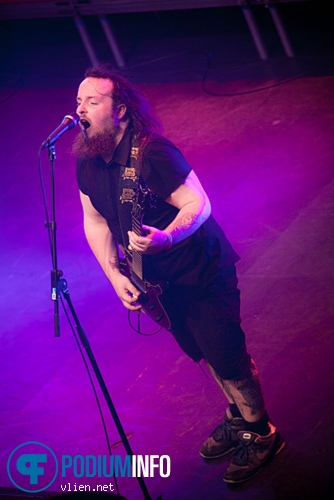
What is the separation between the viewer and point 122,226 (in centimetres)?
389

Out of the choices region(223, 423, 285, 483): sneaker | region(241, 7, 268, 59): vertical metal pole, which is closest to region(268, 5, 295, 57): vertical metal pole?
region(241, 7, 268, 59): vertical metal pole

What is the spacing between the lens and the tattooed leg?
404 centimetres

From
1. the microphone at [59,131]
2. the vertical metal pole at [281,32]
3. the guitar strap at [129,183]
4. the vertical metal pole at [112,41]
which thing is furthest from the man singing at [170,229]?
A: the vertical metal pole at [112,41]

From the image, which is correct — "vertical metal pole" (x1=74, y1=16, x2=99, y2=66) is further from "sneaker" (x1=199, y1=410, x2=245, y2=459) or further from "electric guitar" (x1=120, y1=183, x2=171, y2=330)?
"sneaker" (x1=199, y1=410, x2=245, y2=459)

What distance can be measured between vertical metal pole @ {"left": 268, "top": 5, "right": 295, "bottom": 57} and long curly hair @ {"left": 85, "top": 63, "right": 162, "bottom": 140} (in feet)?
16.6

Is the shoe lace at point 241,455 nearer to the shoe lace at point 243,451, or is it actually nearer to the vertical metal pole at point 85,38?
the shoe lace at point 243,451

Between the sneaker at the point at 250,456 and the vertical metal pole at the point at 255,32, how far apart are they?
222 inches

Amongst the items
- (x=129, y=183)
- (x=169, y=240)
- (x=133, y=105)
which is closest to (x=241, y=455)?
(x=169, y=240)

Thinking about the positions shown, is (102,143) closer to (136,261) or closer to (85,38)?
(136,261)

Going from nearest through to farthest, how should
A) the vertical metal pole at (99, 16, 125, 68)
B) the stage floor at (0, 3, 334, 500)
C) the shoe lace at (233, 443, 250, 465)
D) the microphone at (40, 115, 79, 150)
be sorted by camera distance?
the microphone at (40, 115, 79, 150)
the shoe lace at (233, 443, 250, 465)
the stage floor at (0, 3, 334, 500)
the vertical metal pole at (99, 16, 125, 68)

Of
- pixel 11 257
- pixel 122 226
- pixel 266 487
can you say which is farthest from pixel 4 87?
pixel 266 487

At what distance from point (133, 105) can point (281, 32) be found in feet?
17.1

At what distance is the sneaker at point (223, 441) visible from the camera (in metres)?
4.30

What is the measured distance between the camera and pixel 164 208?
3.83m
